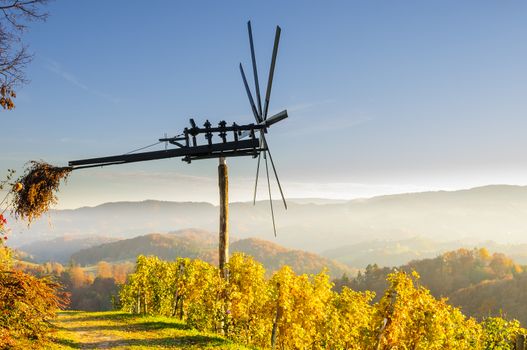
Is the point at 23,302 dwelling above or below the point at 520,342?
above

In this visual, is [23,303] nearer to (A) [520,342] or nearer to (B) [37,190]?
(B) [37,190]

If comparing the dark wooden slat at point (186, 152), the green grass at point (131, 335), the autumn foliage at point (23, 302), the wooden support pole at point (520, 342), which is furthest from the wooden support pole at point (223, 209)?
the wooden support pole at point (520, 342)

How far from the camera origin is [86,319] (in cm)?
3416

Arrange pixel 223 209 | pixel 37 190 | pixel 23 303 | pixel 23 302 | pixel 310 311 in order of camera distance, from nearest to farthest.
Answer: pixel 23 302 < pixel 23 303 < pixel 37 190 < pixel 223 209 < pixel 310 311

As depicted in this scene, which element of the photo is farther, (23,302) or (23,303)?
(23,303)

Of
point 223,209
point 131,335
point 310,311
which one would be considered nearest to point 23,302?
point 223,209

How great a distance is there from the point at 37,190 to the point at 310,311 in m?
23.9

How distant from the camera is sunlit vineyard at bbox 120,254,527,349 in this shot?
19875mm

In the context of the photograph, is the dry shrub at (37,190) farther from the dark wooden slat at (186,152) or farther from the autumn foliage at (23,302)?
the autumn foliage at (23,302)

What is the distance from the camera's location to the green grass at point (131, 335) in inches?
908

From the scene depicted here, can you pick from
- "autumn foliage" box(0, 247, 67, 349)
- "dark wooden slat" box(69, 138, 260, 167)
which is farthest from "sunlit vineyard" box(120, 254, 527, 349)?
"autumn foliage" box(0, 247, 67, 349)

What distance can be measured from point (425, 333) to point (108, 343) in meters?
20.9

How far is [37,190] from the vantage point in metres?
15.3

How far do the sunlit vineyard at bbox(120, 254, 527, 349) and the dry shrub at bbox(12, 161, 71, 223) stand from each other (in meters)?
13.4
